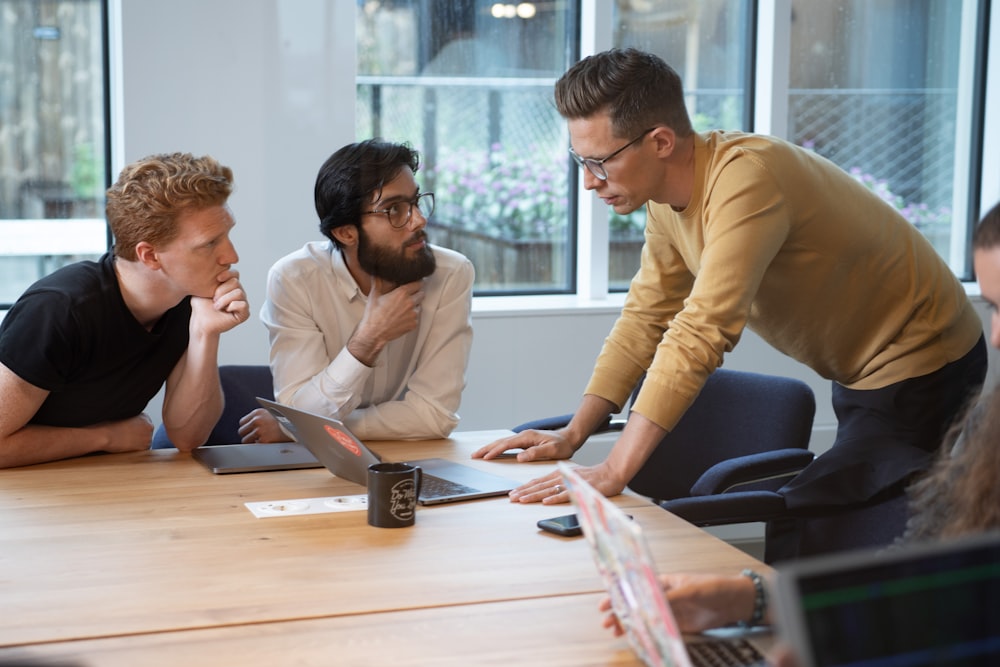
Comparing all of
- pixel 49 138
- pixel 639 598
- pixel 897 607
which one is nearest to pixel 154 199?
pixel 639 598

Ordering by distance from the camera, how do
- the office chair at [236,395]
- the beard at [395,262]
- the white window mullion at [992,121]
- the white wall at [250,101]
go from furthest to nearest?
the white window mullion at [992,121] < the white wall at [250,101] < the office chair at [236,395] < the beard at [395,262]

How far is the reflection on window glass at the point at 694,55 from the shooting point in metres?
4.75

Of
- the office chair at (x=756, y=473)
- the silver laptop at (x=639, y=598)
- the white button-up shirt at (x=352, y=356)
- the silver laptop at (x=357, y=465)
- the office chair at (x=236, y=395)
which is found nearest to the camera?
the silver laptop at (x=639, y=598)

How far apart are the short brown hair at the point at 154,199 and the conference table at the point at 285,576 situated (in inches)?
20.5

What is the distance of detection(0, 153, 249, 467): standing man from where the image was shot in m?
2.26

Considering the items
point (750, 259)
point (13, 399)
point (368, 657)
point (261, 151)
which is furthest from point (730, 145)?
point (261, 151)

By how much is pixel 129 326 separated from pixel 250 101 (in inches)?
69.4

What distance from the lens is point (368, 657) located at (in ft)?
4.41

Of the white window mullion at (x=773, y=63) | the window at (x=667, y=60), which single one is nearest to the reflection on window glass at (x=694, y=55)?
the window at (x=667, y=60)

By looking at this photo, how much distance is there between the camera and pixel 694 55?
4.85 m

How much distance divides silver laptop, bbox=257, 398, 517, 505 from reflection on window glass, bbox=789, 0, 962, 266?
3.29 meters

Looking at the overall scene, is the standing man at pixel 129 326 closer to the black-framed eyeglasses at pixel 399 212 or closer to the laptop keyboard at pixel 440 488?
the black-framed eyeglasses at pixel 399 212

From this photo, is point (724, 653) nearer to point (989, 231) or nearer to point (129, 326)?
point (989, 231)

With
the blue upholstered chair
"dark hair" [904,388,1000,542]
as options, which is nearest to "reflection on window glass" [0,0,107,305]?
the blue upholstered chair
